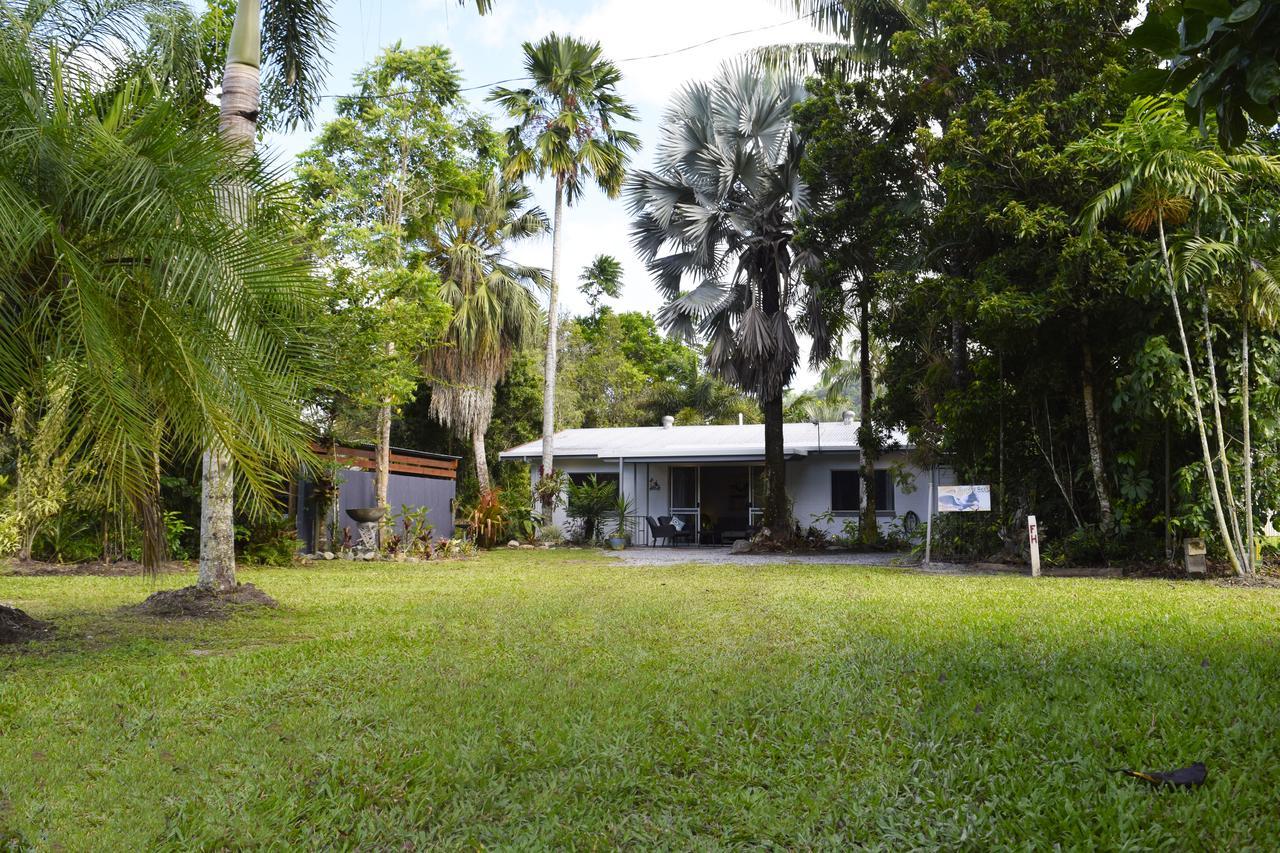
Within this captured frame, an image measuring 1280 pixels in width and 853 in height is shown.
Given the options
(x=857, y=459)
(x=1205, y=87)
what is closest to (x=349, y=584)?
(x=1205, y=87)

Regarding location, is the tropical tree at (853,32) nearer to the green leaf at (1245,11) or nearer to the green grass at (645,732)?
the green grass at (645,732)

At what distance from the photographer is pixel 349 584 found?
38.6 feet

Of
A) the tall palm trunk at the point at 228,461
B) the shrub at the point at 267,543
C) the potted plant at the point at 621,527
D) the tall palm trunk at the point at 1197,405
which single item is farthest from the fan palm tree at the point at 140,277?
the potted plant at the point at 621,527

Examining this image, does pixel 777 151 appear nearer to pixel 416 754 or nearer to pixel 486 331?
pixel 486 331

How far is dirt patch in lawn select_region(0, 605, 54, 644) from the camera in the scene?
6.64m

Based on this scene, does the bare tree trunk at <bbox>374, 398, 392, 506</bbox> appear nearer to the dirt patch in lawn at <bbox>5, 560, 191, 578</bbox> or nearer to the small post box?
the dirt patch in lawn at <bbox>5, 560, 191, 578</bbox>

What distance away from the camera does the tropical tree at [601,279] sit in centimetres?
3672

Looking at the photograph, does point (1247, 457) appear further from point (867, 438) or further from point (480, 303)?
point (480, 303)

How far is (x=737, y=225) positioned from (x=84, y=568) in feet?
42.6

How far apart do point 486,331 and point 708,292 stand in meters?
7.13

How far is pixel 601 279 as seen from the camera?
37.7 m

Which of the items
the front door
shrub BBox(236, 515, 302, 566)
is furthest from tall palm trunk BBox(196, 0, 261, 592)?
the front door

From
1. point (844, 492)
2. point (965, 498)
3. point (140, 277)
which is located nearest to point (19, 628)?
point (140, 277)

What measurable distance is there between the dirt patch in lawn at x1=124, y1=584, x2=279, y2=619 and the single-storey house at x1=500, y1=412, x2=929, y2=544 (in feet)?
45.5
